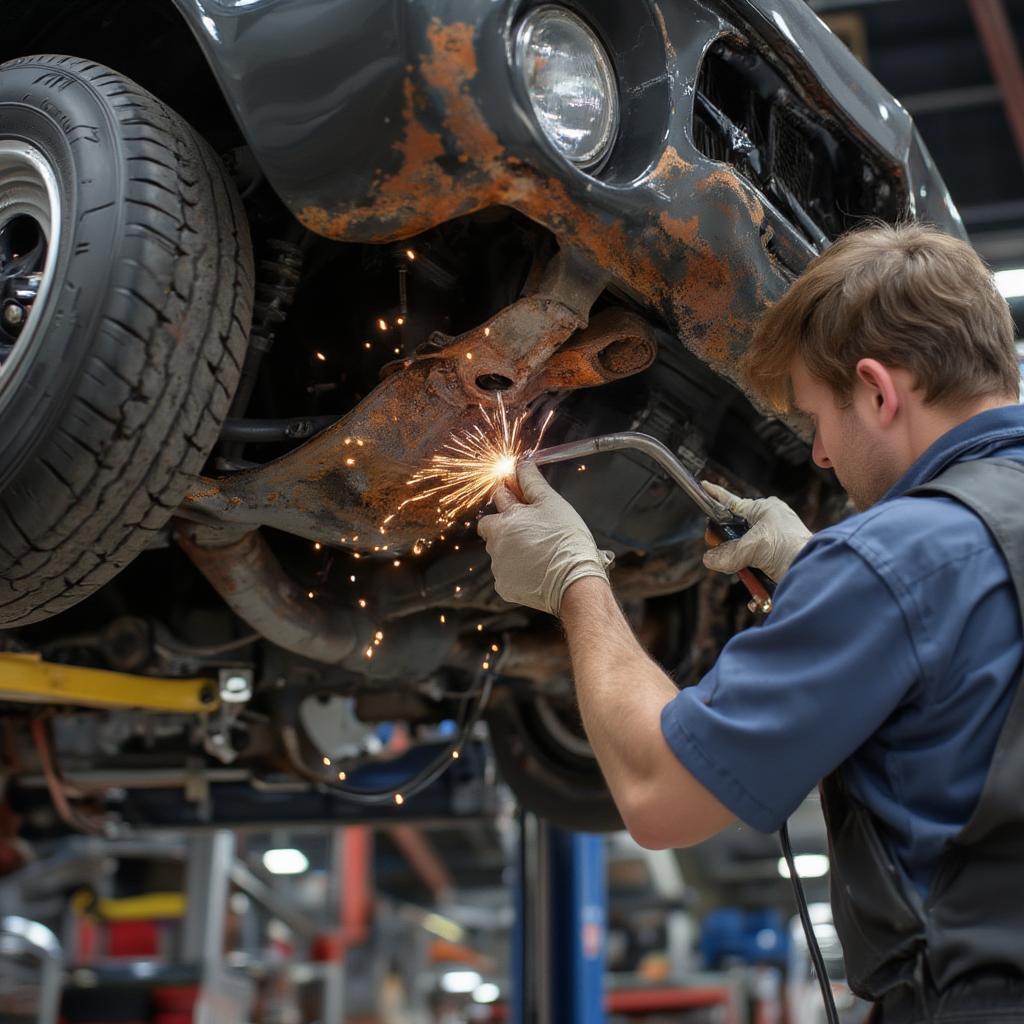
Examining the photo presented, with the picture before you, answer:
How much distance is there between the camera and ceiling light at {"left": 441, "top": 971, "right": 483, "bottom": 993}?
11516mm

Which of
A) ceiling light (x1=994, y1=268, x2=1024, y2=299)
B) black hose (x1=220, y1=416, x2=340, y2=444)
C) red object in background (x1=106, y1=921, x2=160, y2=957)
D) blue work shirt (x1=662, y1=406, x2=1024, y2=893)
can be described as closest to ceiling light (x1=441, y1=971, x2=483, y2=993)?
red object in background (x1=106, y1=921, x2=160, y2=957)

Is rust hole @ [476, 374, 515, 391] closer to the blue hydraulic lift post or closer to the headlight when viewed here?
the headlight

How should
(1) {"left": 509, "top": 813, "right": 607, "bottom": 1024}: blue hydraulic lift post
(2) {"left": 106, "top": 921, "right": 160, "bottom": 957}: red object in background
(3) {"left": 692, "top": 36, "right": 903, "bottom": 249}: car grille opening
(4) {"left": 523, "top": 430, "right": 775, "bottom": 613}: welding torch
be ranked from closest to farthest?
(4) {"left": 523, "top": 430, "right": 775, "bottom": 613}: welding torch, (3) {"left": 692, "top": 36, "right": 903, "bottom": 249}: car grille opening, (1) {"left": 509, "top": 813, "right": 607, "bottom": 1024}: blue hydraulic lift post, (2) {"left": 106, "top": 921, "right": 160, "bottom": 957}: red object in background

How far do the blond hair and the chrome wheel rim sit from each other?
102cm

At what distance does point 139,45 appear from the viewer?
8.04 ft

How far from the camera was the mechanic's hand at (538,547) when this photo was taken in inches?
76.5

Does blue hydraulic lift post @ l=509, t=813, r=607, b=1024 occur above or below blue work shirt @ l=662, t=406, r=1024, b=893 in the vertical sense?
above

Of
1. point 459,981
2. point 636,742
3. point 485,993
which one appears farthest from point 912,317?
point 459,981

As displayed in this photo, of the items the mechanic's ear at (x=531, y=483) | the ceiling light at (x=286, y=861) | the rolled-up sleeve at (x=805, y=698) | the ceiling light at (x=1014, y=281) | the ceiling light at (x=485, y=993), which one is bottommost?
the rolled-up sleeve at (x=805, y=698)

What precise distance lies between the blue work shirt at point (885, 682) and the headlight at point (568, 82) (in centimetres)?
78

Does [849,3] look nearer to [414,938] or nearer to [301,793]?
[301,793]

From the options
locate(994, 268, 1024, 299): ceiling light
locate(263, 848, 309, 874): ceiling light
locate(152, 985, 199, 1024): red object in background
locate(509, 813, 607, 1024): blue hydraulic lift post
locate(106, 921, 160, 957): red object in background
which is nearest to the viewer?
locate(509, 813, 607, 1024): blue hydraulic lift post

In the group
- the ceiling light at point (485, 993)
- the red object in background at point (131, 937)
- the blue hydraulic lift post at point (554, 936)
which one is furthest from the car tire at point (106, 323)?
the ceiling light at point (485, 993)

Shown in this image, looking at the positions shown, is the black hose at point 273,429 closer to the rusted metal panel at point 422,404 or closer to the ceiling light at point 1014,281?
the rusted metal panel at point 422,404
